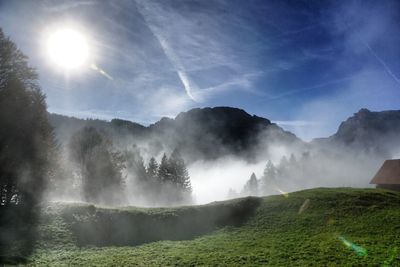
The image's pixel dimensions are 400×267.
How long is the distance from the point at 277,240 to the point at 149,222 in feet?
57.9

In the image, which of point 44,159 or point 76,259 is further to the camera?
Answer: point 44,159

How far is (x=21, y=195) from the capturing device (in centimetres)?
4038

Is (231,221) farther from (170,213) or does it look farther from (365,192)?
(365,192)

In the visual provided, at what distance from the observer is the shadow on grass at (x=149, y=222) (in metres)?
34.5

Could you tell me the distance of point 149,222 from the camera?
129ft

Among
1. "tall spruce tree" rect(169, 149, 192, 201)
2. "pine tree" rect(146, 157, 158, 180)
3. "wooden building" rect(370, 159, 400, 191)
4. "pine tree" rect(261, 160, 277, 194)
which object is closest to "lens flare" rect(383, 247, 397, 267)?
"wooden building" rect(370, 159, 400, 191)

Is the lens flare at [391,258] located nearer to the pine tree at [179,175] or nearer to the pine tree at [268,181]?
the pine tree at [179,175]

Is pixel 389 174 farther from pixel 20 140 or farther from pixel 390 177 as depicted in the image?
pixel 20 140

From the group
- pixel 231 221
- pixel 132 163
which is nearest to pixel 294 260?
pixel 231 221

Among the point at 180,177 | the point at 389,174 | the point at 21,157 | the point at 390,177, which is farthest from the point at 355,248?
the point at 180,177

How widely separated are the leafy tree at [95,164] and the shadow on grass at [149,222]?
23.8 m

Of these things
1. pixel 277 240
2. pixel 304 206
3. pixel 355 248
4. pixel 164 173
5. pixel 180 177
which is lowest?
pixel 355 248

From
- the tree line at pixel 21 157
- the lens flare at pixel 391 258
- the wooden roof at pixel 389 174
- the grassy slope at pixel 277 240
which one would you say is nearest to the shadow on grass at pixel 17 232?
the tree line at pixel 21 157

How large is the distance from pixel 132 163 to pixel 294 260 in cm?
7706
